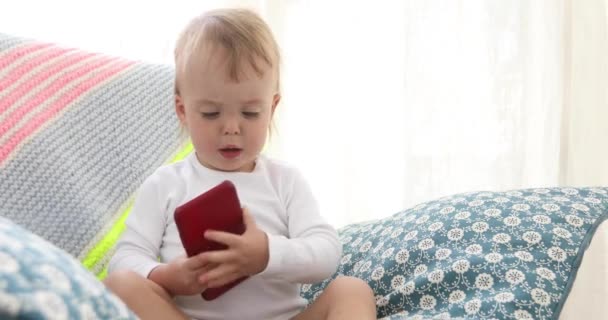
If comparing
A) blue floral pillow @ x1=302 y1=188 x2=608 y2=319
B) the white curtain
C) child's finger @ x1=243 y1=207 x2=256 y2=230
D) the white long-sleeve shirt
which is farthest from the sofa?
the white curtain

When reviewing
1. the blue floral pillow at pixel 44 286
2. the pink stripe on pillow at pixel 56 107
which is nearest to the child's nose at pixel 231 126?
the pink stripe on pillow at pixel 56 107

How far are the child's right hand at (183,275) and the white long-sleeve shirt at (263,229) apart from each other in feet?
0.12

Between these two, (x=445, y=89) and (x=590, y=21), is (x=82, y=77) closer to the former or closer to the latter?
(x=445, y=89)

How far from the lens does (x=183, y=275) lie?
0.89 meters

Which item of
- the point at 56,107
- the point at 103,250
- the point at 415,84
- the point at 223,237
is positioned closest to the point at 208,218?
the point at 223,237

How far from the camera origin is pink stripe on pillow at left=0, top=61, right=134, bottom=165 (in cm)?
108

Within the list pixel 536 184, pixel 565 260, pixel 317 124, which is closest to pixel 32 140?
pixel 565 260

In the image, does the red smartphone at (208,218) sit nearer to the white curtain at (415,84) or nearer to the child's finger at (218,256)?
the child's finger at (218,256)

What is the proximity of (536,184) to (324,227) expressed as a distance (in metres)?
0.88

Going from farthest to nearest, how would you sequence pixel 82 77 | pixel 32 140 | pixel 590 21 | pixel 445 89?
pixel 445 89, pixel 590 21, pixel 82 77, pixel 32 140

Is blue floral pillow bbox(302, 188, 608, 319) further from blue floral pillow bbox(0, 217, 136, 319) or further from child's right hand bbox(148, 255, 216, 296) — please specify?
blue floral pillow bbox(0, 217, 136, 319)

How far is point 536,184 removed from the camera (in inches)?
68.3

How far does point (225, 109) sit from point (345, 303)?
0.30m

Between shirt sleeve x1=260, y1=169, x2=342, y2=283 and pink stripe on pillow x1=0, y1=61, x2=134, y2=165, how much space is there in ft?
1.34
